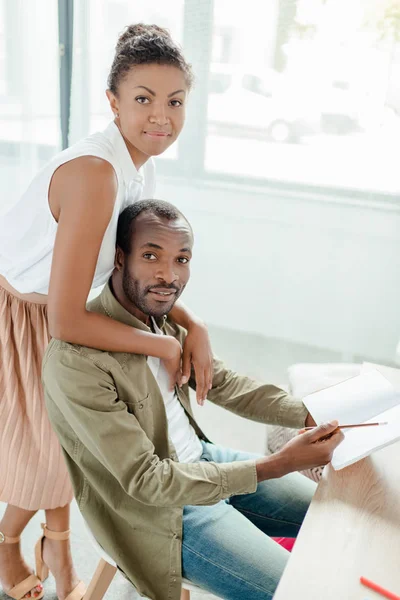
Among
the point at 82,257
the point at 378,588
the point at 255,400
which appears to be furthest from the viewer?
the point at 255,400

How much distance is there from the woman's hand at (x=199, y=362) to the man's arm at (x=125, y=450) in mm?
206

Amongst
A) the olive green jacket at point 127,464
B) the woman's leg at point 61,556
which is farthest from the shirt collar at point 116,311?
the woman's leg at point 61,556

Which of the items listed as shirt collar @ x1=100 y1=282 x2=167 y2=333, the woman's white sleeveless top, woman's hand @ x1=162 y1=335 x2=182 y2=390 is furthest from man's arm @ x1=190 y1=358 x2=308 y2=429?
the woman's white sleeveless top

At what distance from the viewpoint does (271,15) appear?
2395mm

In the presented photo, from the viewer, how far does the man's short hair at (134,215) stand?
48.8 inches

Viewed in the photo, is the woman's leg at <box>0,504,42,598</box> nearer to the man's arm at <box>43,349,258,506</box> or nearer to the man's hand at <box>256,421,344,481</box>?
the man's arm at <box>43,349,258,506</box>

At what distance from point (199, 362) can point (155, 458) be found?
264 millimetres

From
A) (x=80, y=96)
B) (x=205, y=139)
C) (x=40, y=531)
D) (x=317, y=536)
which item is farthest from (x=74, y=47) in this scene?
(x=317, y=536)

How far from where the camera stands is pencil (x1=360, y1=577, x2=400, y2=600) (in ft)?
2.61

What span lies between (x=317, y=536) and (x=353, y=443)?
0.22 m

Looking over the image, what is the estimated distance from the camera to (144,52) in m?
1.24

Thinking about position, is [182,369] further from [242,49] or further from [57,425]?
[242,49]

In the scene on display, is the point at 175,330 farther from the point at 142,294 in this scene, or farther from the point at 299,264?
the point at 299,264

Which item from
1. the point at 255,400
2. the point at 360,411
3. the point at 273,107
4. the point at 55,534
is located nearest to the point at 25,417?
the point at 55,534
